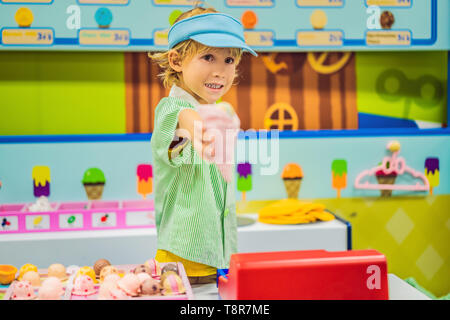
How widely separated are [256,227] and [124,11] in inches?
32.7

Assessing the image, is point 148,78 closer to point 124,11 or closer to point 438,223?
point 124,11

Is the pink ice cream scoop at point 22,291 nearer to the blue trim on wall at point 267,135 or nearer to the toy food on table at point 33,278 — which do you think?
the toy food on table at point 33,278

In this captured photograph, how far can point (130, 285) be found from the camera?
81 cm

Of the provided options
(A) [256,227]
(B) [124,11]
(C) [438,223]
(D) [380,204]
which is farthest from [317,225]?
(B) [124,11]

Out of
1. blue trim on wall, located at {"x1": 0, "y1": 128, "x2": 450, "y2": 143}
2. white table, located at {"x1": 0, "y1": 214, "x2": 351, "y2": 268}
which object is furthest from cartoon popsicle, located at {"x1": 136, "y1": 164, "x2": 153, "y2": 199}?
white table, located at {"x1": 0, "y1": 214, "x2": 351, "y2": 268}

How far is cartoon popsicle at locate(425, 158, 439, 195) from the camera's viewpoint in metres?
2.09

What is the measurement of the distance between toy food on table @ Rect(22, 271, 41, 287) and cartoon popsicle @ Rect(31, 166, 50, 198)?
1047 millimetres

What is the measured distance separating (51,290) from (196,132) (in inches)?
12.6

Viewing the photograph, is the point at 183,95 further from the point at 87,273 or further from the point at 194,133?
the point at 87,273

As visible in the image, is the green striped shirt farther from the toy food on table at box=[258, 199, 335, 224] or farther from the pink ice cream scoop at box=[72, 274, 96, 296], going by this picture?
the toy food on table at box=[258, 199, 335, 224]

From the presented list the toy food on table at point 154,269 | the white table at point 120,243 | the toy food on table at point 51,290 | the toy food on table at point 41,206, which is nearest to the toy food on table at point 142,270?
the toy food on table at point 154,269

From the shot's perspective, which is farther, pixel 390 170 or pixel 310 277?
pixel 390 170

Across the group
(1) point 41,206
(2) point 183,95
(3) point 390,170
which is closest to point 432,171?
(3) point 390,170

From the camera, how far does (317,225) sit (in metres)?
1.84
